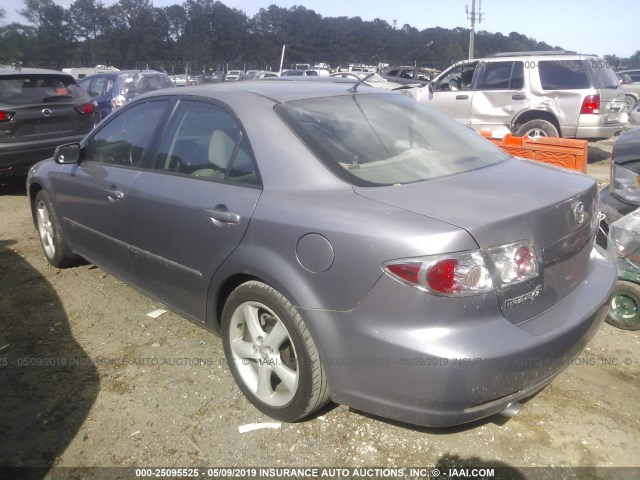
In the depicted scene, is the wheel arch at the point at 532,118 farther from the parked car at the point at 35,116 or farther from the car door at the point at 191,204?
the car door at the point at 191,204

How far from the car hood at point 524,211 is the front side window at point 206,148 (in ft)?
2.37

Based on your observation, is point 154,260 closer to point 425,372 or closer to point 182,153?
point 182,153

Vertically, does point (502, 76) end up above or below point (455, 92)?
above

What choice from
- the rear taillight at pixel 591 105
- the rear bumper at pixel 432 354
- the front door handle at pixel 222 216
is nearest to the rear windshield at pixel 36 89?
the front door handle at pixel 222 216

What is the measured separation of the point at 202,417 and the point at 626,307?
2770mm

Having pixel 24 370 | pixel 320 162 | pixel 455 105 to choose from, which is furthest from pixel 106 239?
pixel 455 105

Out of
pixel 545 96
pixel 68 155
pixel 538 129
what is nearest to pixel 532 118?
pixel 538 129

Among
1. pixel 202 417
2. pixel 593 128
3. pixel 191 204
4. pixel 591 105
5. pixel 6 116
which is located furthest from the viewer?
pixel 593 128

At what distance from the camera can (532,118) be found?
376 inches

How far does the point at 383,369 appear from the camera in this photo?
2.15 meters

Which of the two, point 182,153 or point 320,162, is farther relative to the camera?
point 182,153

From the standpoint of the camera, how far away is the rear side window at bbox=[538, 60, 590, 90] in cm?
917

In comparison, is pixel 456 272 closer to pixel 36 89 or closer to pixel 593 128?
pixel 36 89

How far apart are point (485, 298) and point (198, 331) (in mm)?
2161
